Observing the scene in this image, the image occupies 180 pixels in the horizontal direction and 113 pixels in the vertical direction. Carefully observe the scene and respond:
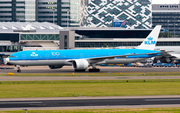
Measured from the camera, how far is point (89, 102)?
1217 inches

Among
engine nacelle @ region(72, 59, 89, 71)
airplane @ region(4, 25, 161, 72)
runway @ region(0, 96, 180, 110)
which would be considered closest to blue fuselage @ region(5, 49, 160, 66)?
airplane @ region(4, 25, 161, 72)

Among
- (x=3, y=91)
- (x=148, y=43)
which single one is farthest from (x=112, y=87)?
(x=148, y=43)

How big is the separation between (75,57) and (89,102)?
38837mm

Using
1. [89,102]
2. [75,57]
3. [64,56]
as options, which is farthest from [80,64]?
[89,102]

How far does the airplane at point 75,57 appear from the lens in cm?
6638

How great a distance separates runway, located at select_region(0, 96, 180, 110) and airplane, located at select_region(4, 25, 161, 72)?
3398 cm

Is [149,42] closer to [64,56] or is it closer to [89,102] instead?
[64,56]

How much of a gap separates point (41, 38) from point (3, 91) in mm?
79221

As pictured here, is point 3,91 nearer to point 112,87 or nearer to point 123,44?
Result: point 112,87

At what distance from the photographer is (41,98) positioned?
3350 cm

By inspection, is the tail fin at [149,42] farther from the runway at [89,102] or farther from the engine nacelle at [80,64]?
the runway at [89,102]

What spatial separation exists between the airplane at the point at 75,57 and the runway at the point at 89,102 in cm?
3398

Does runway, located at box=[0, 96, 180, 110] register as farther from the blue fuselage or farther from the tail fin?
the tail fin

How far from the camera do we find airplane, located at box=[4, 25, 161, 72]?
66.4 metres
